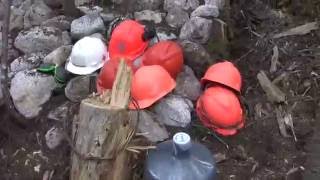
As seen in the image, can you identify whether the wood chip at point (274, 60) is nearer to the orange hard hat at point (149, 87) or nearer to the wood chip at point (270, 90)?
the wood chip at point (270, 90)

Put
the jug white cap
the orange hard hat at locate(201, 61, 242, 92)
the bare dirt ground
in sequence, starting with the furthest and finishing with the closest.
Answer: the orange hard hat at locate(201, 61, 242, 92) < the bare dirt ground < the jug white cap

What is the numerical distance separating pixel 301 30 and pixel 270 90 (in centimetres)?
83

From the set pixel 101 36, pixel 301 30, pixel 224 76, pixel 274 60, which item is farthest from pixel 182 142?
pixel 301 30

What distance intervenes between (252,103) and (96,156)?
1.44 metres

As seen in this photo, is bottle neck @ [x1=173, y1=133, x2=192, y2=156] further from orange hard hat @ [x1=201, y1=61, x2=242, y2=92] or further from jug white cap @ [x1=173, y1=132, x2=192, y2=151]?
orange hard hat @ [x1=201, y1=61, x2=242, y2=92]

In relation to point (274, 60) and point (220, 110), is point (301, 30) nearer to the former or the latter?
point (274, 60)

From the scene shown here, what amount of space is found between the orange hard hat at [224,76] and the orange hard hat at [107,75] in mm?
616

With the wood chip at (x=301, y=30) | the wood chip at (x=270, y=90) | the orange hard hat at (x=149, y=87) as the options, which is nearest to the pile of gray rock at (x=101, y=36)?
the orange hard hat at (x=149, y=87)

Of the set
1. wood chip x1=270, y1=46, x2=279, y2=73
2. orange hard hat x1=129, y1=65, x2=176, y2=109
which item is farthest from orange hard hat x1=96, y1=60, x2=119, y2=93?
wood chip x1=270, y1=46, x2=279, y2=73

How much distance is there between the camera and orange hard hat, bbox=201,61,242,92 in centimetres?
430

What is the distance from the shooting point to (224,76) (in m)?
4.31

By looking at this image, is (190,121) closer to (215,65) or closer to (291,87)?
(215,65)

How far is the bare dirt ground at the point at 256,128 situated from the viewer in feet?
13.4

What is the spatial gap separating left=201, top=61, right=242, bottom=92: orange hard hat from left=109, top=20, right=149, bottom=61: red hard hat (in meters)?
0.54
